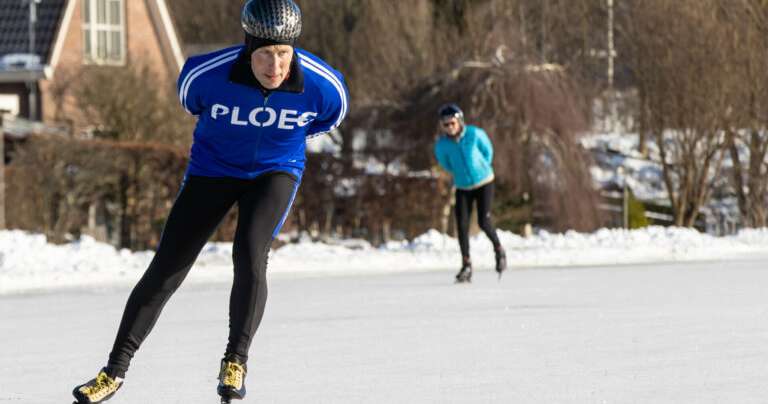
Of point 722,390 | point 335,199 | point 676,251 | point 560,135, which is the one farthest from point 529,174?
point 722,390

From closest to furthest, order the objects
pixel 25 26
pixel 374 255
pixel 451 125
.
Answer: pixel 451 125, pixel 374 255, pixel 25 26

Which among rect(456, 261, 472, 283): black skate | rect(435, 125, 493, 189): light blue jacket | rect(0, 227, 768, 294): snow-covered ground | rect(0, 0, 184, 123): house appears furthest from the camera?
rect(0, 0, 184, 123): house

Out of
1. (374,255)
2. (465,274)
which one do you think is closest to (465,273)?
(465,274)

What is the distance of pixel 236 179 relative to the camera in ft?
17.6

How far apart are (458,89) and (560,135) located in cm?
161

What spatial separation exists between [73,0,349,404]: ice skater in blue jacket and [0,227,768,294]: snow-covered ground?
7.36m

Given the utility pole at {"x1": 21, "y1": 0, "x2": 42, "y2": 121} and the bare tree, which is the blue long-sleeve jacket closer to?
the bare tree

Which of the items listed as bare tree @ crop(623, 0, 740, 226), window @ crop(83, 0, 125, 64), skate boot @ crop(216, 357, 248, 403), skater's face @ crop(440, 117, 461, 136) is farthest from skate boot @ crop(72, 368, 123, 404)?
window @ crop(83, 0, 125, 64)

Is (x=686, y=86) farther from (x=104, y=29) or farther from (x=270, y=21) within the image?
(x=270, y=21)

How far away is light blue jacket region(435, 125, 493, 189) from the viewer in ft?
41.1

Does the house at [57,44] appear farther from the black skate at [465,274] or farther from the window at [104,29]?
the black skate at [465,274]

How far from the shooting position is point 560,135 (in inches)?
851

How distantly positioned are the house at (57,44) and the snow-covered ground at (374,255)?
1355cm

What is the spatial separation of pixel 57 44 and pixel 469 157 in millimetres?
19721
